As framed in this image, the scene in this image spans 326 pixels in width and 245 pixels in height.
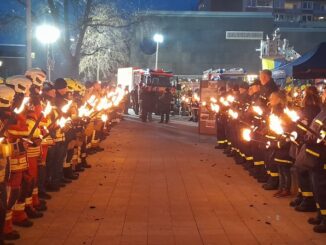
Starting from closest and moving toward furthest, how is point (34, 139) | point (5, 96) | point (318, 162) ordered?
point (5, 96) → point (34, 139) → point (318, 162)

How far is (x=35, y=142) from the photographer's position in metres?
7.84

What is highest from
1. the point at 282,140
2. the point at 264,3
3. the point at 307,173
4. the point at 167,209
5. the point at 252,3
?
the point at 264,3

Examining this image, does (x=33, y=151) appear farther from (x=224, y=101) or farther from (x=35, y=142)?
(x=224, y=101)

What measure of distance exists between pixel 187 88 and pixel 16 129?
107 ft

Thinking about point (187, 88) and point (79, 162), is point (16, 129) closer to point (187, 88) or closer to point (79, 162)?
point (79, 162)

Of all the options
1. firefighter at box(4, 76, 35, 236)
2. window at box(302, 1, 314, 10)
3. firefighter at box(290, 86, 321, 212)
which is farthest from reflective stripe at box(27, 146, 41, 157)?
window at box(302, 1, 314, 10)

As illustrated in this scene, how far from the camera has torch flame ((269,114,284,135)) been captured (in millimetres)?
9196

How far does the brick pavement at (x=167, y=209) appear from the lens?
7766 mm

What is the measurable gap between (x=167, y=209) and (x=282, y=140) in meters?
2.23

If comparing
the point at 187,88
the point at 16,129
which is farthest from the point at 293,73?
the point at 187,88

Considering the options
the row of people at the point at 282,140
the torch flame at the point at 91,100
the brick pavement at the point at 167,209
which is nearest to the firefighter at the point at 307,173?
the row of people at the point at 282,140

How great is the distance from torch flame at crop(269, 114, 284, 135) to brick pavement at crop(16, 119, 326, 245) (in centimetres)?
134

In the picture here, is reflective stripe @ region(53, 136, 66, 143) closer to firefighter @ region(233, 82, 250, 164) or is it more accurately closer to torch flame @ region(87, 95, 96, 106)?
torch flame @ region(87, 95, 96, 106)

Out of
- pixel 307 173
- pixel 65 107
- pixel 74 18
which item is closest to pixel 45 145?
pixel 65 107
